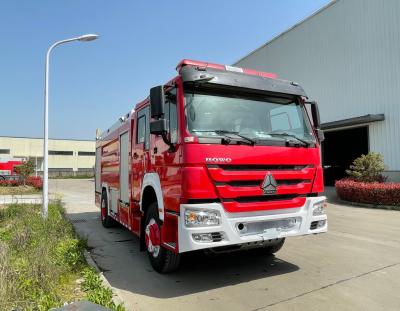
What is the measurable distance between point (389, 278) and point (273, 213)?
73.8 inches

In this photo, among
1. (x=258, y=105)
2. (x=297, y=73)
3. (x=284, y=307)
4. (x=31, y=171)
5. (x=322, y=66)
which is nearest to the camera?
(x=284, y=307)

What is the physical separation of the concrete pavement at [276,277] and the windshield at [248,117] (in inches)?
77.6

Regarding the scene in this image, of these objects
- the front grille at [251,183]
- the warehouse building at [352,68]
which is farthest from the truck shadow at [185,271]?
the warehouse building at [352,68]

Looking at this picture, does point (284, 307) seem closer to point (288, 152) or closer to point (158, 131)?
point (288, 152)

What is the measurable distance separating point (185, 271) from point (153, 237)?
0.73 m

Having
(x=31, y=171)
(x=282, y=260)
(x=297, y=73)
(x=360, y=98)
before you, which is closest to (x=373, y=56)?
(x=360, y=98)

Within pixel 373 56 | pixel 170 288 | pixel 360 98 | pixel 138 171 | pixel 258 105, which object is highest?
pixel 373 56

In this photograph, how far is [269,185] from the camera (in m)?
5.04

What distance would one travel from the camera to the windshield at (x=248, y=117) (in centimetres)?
490

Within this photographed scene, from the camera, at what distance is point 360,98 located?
60.7 feet

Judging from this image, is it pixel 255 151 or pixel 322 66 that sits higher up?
pixel 322 66

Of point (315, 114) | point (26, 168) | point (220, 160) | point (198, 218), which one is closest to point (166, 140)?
point (220, 160)

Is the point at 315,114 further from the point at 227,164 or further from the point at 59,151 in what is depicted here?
the point at 59,151

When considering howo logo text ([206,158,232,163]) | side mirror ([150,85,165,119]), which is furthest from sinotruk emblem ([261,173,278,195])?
side mirror ([150,85,165,119])
